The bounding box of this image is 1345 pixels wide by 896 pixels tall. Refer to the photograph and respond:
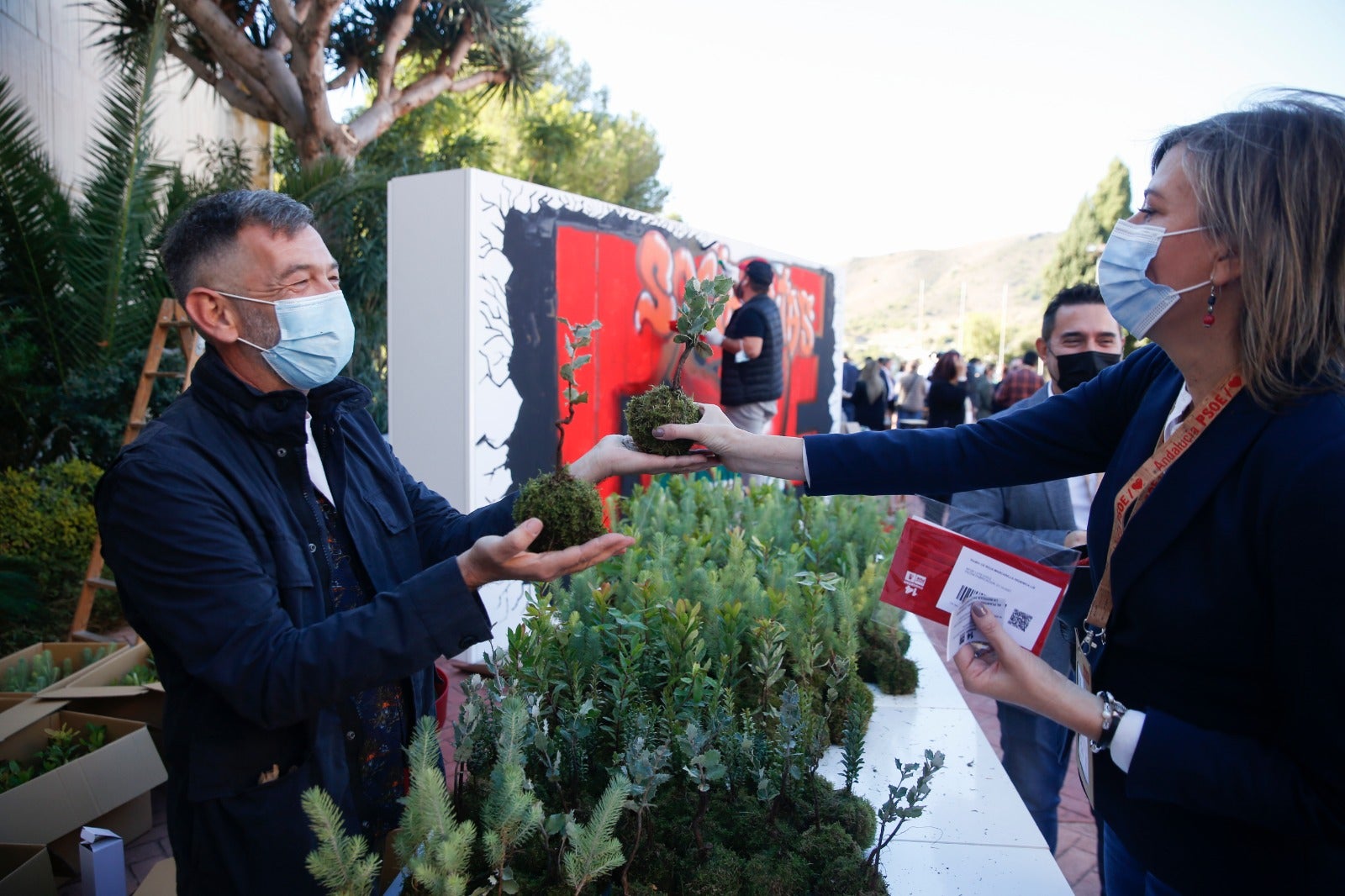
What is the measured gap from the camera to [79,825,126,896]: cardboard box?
2.19 m

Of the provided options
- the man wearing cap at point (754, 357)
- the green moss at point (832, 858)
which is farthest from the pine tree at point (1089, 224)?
the green moss at point (832, 858)


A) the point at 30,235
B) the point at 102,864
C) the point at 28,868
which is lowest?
the point at 28,868

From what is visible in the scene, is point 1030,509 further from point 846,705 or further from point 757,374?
point 757,374

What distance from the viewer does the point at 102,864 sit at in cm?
220

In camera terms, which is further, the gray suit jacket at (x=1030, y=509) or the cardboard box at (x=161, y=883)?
the gray suit jacket at (x=1030, y=509)

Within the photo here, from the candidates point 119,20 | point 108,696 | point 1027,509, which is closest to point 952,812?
point 1027,509

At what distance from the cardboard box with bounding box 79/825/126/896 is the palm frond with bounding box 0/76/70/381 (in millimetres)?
5948

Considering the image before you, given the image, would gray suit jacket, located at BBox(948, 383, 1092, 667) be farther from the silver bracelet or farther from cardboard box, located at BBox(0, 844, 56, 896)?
cardboard box, located at BBox(0, 844, 56, 896)

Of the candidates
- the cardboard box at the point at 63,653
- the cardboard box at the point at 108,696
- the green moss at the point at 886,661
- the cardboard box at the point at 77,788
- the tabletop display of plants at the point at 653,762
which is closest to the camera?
the tabletop display of plants at the point at 653,762

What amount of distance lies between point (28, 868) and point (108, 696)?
98cm

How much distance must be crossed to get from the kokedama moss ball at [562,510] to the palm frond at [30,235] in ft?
22.4

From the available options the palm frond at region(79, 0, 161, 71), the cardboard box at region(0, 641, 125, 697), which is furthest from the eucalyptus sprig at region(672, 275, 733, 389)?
the palm frond at region(79, 0, 161, 71)

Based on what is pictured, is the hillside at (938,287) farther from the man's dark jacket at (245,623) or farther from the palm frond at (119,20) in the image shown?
the man's dark jacket at (245,623)

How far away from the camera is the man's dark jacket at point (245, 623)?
1.45 m
